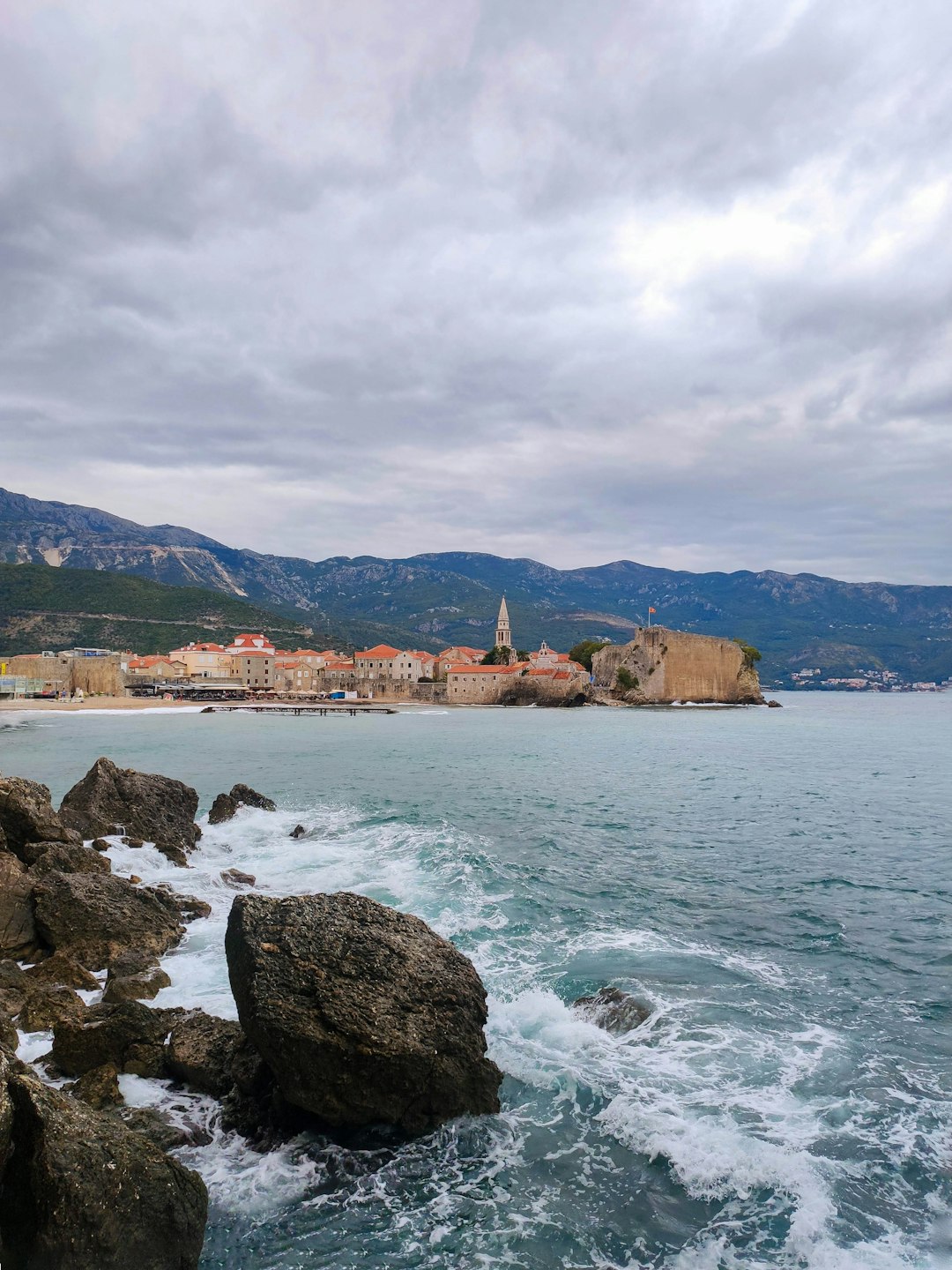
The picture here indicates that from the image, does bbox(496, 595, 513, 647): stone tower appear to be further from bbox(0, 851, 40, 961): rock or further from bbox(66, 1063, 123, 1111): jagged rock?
bbox(66, 1063, 123, 1111): jagged rock

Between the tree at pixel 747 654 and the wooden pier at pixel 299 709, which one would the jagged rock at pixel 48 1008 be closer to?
the wooden pier at pixel 299 709

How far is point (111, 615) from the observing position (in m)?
109

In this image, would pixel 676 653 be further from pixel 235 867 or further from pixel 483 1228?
pixel 483 1228

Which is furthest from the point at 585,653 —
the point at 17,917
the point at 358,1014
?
the point at 358,1014

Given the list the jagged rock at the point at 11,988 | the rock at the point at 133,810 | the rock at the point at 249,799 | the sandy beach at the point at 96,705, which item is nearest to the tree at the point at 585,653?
the sandy beach at the point at 96,705

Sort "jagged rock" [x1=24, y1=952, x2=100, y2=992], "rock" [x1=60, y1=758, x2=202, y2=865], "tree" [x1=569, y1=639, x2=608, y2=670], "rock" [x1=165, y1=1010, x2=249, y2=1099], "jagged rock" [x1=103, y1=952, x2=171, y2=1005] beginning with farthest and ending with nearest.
A: "tree" [x1=569, y1=639, x2=608, y2=670] → "rock" [x1=60, y1=758, x2=202, y2=865] → "jagged rock" [x1=24, y1=952, x2=100, y2=992] → "jagged rock" [x1=103, y1=952, x2=171, y2=1005] → "rock" [x1=165, y1=1010, x2=249, y2=1099]

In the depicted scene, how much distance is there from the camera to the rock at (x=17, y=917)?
7.69 meters

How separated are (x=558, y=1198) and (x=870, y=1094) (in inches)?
104

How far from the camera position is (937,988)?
300 inches

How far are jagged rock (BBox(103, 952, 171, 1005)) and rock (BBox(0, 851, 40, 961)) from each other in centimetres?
101

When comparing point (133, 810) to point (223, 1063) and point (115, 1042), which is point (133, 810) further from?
point (223, 1063)

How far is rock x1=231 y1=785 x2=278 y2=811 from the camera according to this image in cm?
1803

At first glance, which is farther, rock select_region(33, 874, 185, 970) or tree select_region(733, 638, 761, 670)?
tree select_region(733, 638, 761, 670)

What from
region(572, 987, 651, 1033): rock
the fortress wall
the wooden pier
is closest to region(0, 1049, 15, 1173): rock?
region(572, 987, 651, 1033): rock
